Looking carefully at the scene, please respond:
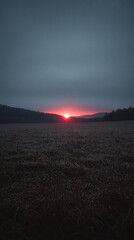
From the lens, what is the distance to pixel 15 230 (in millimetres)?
3645

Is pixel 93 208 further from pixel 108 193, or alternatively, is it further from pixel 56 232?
pixel 56 232

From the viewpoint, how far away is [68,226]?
149 inches

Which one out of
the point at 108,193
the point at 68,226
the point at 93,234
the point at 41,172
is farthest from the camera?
the point at 41,172

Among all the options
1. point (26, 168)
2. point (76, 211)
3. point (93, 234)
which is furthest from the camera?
point (26, 168)

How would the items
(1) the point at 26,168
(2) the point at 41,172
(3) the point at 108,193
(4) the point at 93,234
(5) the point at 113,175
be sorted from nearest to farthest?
(4) the point at 93,234 < (3) the point at 108,193 < (5) the point at 113,175 < (2) the point at 41,172 < (1) the point at 26,168

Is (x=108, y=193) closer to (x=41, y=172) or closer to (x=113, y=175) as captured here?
(x=113, y=175)

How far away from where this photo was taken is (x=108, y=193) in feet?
17.0

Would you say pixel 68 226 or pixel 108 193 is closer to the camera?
pixel 68 226

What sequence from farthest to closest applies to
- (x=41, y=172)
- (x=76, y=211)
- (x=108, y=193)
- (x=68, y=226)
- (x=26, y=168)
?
1. (x=26, y=168)
2. (x=41, y=172)
3. (x=108, y=193)
4. (x=76, y=211)
5. (x=68, y=226)

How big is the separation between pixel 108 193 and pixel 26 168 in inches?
197

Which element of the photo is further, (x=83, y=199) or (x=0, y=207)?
(x=83, y=199)

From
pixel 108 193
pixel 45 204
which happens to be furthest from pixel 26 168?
pixel 108 193

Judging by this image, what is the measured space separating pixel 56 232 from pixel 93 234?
84cm

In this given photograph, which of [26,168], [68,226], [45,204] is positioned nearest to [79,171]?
[26,168]
